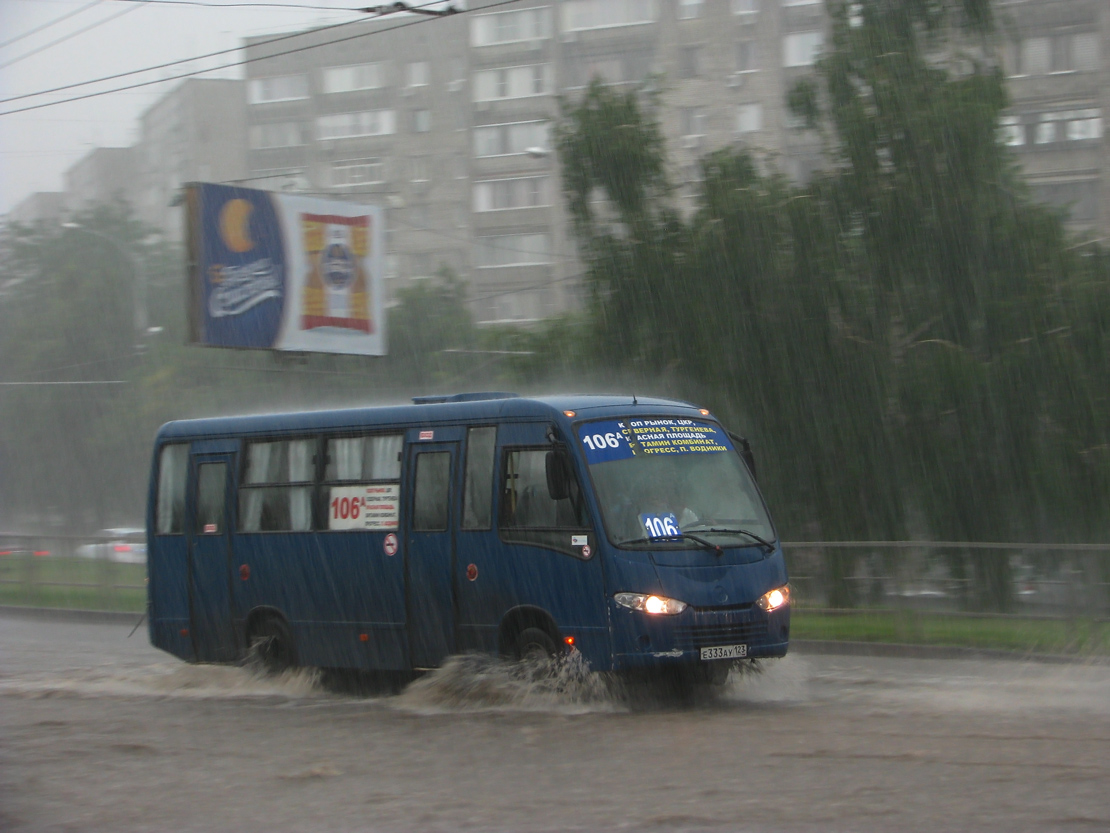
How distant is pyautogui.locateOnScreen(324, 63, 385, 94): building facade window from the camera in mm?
70750

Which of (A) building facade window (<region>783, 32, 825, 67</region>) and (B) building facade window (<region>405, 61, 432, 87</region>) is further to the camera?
(B) building facade window (<region>405, 61, 432, 87</region>)

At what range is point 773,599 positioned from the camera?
38.6 ft

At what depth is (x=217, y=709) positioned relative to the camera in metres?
12.8

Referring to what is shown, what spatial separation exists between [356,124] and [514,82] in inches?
424

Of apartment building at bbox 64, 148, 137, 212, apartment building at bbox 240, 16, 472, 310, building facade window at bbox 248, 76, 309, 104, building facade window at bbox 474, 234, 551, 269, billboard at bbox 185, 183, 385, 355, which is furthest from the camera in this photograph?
apartment building at bbox 64, 148, 137, 212

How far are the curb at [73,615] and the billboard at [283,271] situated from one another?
5032mm

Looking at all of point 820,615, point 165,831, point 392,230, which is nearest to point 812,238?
point 820,615

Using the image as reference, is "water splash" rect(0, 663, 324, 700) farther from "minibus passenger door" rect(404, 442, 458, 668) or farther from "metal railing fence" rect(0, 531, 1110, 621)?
"metal railing fence" rect(0, 531, 1110, 621)

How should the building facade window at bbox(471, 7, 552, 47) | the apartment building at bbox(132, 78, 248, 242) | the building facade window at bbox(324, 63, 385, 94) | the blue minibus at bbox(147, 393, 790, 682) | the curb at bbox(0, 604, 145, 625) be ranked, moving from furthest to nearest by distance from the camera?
the apartment building at bbox(132, 78, 248, 242), the building facade window at bbox(324, 63, 385, 94), the building facade window at bbox(471, 7, 552, 47), the curb at bbox(0, 604, 145, 625), the blue minibus at bbox(147, 393, 790, 682)

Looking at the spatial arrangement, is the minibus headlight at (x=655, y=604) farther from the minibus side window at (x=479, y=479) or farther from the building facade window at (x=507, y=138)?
the building facade window at (x=507, y=138)

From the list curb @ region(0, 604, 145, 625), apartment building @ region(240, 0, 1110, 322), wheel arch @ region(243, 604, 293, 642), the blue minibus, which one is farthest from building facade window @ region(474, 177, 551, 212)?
wheel arch @ region(243, 604, 293, 642)

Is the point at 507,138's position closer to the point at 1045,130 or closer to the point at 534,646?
the point at 1045,130

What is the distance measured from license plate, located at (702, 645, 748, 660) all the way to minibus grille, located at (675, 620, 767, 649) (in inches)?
1.3

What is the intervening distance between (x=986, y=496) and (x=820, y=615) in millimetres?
4866
